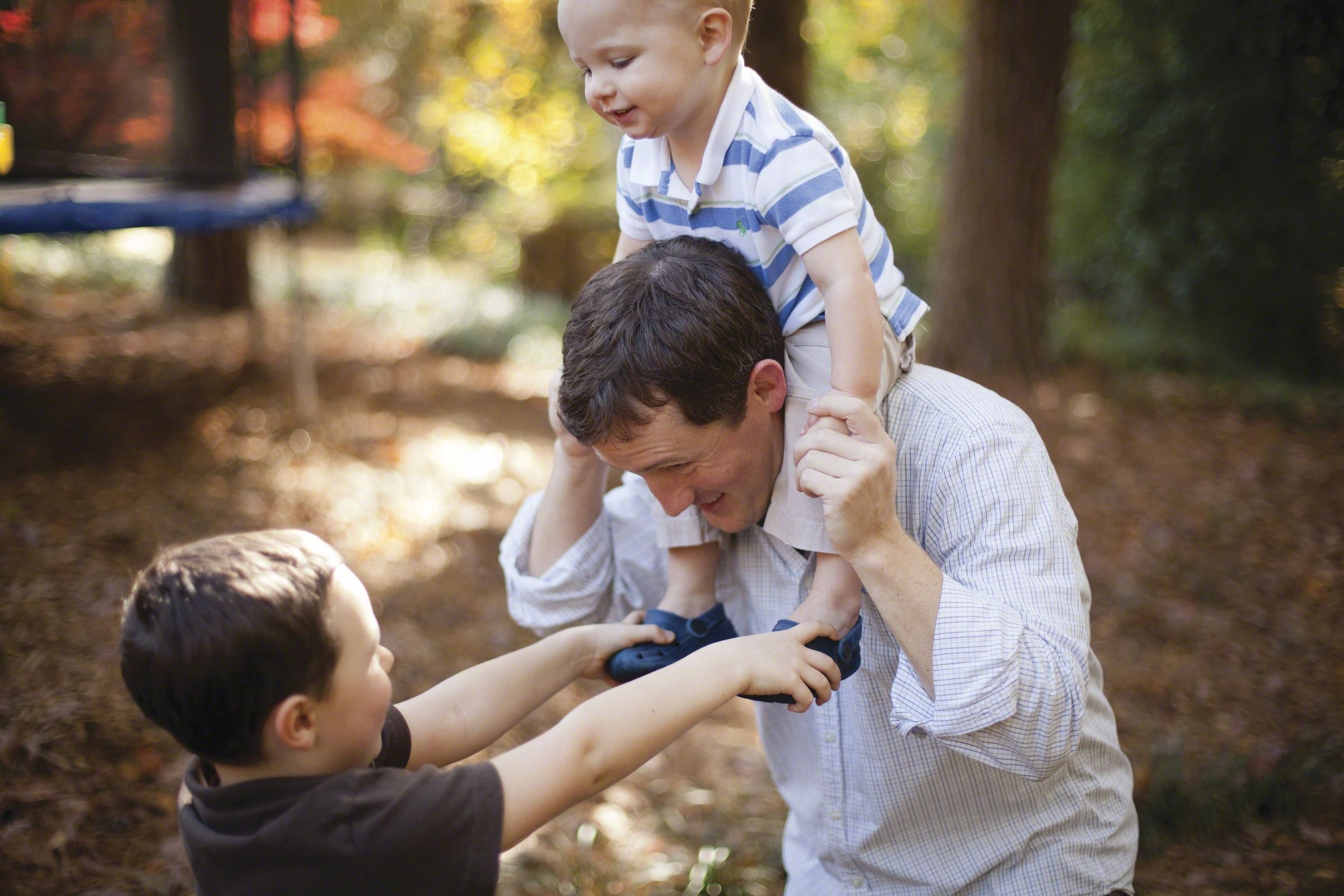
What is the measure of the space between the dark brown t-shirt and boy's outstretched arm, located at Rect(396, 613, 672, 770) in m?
0.35

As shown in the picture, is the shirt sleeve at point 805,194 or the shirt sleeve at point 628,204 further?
the shirt sleeve at point 628,204

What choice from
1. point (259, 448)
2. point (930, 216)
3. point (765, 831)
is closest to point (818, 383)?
point (765, 831)

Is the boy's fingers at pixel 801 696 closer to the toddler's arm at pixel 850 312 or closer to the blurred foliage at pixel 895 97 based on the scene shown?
the toddler's arm at pixel 850 312

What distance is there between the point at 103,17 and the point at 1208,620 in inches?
254

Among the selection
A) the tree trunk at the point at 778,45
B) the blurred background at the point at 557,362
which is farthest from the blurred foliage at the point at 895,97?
the tree trunk at the point at 778,45

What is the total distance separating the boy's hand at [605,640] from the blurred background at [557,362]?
129 centimetres

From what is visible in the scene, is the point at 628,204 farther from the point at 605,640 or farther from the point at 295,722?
the point at 295,722

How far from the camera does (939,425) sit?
1815 mm

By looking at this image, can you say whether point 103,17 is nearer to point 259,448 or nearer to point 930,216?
point 259,448

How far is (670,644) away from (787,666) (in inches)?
16.4

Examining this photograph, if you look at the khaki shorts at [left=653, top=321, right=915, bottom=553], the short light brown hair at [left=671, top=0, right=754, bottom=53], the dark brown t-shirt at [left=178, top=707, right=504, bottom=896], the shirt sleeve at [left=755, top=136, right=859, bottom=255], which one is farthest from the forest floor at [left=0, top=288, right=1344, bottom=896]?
the short light brown hair at [left=671, top=0, right=754, bottom=53]

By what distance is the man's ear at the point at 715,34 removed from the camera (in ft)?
6.51

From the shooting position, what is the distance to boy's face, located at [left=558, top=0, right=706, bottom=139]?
6.38ft

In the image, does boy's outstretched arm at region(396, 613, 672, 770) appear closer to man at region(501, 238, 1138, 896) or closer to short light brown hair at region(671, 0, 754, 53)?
man at region(501, 238, 1138, 896)
